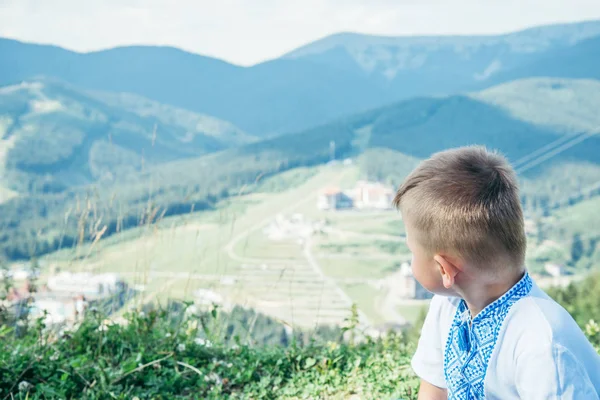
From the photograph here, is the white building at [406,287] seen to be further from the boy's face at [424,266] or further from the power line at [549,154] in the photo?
the boy's face at [424,266]

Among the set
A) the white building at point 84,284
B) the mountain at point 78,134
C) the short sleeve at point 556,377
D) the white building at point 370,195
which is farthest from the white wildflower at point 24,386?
the white building at point 370,195

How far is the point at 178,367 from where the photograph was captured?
2.33 meters

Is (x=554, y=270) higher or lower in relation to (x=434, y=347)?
lower

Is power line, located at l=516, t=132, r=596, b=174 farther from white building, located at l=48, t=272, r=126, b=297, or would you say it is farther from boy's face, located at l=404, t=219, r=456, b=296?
boy's face, located at l=404, t=219, r=456, b=296

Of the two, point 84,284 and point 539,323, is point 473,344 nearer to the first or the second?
point 539,323

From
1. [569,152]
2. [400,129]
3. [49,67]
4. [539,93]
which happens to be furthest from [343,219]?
[49,67]

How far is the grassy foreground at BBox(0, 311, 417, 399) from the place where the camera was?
2115 mm

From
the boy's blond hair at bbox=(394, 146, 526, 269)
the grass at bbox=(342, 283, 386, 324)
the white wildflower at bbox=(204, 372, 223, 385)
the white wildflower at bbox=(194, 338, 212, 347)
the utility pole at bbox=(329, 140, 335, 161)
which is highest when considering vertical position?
the utility pole at bbox=(329, 140, 335, 161)

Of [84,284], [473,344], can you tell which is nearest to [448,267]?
[473,344]

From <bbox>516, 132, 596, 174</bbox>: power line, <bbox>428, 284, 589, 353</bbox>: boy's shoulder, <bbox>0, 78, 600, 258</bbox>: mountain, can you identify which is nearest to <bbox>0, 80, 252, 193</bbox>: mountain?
<bbox>0, 78, 600, 258</bbox>: mountain

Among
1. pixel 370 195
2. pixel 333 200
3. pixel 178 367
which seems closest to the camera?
pixel 178 367

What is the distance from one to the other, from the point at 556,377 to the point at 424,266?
308mm

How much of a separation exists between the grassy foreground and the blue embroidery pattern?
28.5 inches

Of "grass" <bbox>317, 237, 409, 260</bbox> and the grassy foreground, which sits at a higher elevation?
the grassy foreground
